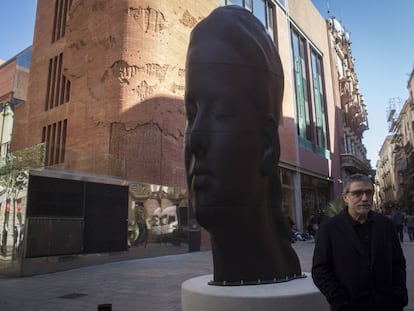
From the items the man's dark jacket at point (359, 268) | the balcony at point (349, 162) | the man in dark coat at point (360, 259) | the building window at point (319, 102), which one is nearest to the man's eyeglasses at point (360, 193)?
the man in dark coat at point (360, 259)

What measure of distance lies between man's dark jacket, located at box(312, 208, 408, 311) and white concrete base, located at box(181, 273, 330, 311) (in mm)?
2279

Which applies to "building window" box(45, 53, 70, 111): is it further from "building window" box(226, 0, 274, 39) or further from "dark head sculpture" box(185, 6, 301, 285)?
"dark head sculpture" box(185, 6, 301, 285)

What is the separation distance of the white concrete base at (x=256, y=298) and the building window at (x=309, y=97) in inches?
1063

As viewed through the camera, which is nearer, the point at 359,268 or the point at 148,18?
the point at 359,268

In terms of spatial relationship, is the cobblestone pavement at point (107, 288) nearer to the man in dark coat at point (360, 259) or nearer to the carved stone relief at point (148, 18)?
the man in dark coat at point (360, 259)

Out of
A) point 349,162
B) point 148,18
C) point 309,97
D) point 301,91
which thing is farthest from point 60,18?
point 349,162

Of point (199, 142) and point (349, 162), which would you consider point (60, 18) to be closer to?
point (199, 142)

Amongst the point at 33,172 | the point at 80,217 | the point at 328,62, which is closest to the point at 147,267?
the point at 80,217

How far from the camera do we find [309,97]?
3488 centimetres

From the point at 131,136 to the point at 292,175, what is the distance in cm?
1523

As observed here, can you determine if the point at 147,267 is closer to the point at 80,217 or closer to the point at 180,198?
the point at 80,217

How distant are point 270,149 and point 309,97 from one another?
3022cm

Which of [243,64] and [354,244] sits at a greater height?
[243,64]

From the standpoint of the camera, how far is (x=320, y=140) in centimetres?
3591
